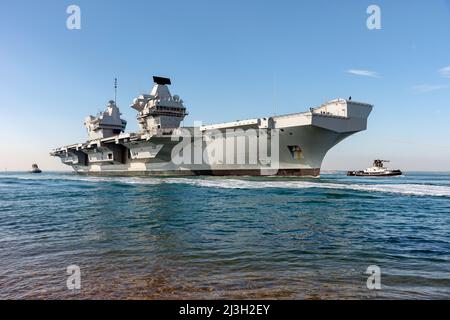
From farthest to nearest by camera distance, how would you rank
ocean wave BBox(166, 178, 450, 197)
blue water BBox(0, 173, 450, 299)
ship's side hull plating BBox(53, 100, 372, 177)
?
ship's side hull plating BBox(53, 100, 372, 177)
ocean wave BBox(166, 178, 450, 197)
blue water BBox(0, 173, 450, 299)

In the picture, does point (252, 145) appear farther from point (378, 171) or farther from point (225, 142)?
point (378, 171)

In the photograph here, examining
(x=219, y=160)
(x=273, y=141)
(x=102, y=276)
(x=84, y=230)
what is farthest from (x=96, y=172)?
(x=102, y=276)

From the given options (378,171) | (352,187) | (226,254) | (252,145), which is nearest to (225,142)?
(252,145)

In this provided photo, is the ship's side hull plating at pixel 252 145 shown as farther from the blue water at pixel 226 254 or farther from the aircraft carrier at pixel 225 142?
the blue water at pixel 226 254

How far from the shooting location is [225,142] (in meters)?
35.8

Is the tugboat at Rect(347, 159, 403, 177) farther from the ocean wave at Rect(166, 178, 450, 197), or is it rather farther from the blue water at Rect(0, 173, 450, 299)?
the blue water at Rect(0, 173, 450, 299)

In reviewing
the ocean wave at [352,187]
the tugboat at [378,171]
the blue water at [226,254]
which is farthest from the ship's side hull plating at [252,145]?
the tugboat at [378,171]

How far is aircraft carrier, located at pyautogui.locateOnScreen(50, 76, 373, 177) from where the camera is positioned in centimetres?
3062

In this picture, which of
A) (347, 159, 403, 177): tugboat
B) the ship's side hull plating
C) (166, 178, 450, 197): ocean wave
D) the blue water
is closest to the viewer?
the blue water

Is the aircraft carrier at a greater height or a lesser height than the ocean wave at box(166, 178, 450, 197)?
greater

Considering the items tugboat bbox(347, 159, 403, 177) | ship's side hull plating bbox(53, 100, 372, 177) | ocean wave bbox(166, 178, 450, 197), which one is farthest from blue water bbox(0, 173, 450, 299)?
tugboat bbox(347, 159, 403, 177)

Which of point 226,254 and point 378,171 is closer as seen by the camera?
point 226,254

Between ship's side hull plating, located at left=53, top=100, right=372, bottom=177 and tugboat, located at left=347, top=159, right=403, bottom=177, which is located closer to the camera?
ship's side hull plating, located at left=53, top=100, right=372, bottom=177

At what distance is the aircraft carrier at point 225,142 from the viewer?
30625 mm
